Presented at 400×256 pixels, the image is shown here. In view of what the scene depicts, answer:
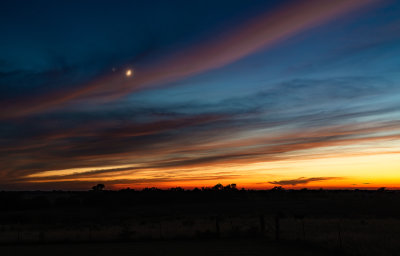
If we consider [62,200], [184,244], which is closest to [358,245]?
[184,244]

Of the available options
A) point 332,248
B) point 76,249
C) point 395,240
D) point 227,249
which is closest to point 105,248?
point 76,249

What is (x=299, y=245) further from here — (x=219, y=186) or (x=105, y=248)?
(x=219, y=186)

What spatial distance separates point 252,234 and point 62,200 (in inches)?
2971

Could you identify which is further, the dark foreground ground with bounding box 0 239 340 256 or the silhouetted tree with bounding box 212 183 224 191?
the silhouetted tree with bounding box 212 183 224 191

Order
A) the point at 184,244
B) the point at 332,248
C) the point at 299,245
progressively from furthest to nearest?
the point at 184,244 < the point at 299,245 < the point at 332,248

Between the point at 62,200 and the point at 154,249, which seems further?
the point at 62,200

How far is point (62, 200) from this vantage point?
3669 inches

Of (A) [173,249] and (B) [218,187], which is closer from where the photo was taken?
(A) [173,249]

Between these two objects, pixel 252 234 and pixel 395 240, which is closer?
pixel 395 240

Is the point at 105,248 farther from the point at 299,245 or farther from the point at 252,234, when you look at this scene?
the point at 299,245

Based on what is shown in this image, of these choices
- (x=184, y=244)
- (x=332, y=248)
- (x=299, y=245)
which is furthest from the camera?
(x=184, y=244)

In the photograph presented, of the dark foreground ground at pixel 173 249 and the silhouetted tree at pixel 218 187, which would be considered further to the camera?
the silhouetted tree at pixel 218 187

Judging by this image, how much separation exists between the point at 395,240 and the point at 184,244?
1337cm

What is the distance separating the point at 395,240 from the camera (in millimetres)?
24688
